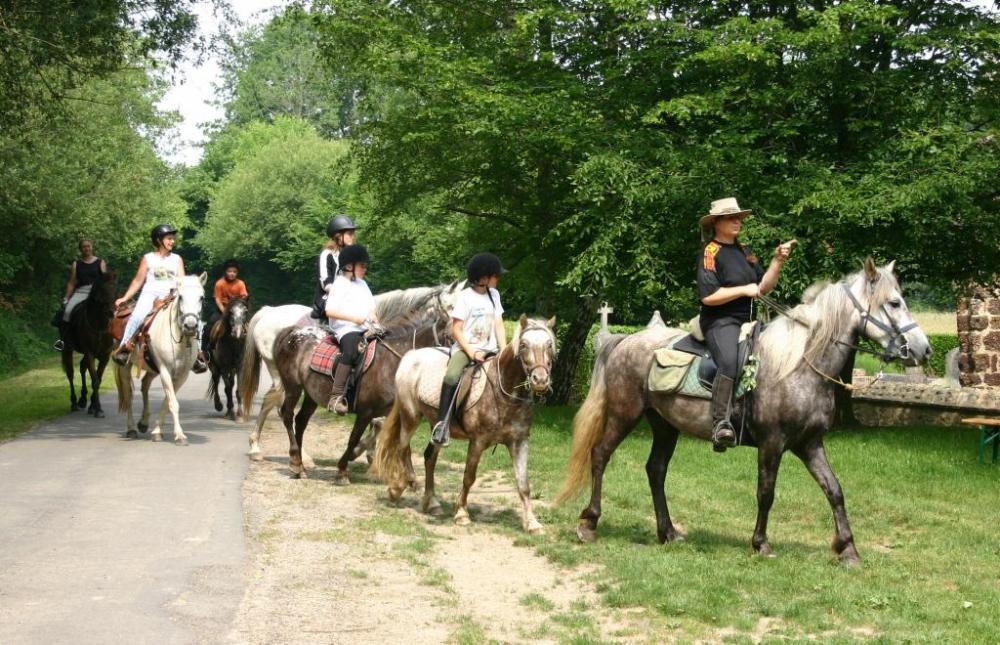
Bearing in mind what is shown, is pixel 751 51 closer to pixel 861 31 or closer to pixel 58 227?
pixel 861 31

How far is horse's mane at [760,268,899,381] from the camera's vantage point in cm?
924

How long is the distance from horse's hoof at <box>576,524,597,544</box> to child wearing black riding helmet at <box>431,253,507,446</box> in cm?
155

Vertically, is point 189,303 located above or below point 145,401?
above

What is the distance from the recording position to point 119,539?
9703 millimetres

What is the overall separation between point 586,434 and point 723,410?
1438 millimetres

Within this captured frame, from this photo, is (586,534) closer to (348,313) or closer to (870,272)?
(870,272)

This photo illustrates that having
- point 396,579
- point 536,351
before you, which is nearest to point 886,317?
point 536,351

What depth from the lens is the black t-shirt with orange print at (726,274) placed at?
941cm

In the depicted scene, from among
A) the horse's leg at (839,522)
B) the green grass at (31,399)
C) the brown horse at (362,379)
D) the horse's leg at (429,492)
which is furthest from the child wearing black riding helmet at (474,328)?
the green grass at (31,399)

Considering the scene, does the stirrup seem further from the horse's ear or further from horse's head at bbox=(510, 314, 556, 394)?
the horse's ear

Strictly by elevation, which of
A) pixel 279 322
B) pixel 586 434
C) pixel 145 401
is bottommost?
pixel 145 401

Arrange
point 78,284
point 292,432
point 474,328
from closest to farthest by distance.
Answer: point 474,328, point 292,432, point 78,284

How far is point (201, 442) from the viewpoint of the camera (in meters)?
16.4

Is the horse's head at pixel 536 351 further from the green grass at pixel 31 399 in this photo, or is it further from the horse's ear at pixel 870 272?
the green grass at pixel 31 399
